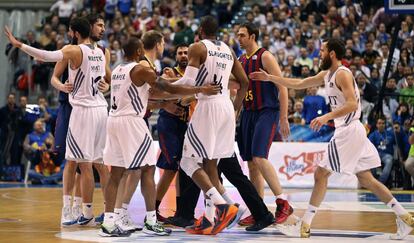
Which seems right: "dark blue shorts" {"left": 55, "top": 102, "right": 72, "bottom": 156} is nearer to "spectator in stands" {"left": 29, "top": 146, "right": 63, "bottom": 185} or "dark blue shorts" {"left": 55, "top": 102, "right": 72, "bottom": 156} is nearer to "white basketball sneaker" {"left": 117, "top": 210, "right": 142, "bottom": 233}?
"white basketball sneaker" {"left": 117, "top": 210, "right": 142, "bottom": 233}

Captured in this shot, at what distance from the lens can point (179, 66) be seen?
35.1 ft

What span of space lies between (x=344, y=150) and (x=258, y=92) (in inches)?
65.6

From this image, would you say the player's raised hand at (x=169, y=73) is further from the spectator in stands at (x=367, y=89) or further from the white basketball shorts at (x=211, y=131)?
the spectator in stands at (x=367, y=89)

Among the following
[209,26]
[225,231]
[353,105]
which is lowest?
[225,231]

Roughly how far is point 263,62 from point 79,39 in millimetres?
2255

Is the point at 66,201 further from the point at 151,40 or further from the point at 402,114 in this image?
the point at 402,114

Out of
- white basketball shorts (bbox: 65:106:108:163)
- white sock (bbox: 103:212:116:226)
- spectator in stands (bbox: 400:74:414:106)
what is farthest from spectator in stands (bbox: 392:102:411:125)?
white sock (bbox: 103:212:116:226)

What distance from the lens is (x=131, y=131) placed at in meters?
9.12

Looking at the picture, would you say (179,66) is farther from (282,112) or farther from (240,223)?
(240,223)

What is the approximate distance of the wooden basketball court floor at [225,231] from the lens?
8.95 meters

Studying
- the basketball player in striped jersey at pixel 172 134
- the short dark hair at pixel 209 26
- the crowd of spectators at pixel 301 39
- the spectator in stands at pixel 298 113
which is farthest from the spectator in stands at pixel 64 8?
the short dark hair at pixel 209 26

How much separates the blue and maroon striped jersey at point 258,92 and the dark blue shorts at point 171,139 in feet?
2.82

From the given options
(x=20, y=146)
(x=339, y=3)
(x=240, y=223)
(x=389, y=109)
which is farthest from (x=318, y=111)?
(x=240, y=223)

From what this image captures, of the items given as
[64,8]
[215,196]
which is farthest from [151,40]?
[64,8]
